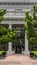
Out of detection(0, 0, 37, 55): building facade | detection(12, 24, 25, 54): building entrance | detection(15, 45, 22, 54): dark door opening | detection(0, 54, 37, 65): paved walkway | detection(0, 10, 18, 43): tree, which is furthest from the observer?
detection(12, 24, 25, 54): building entrance

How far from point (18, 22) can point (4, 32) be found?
28112 mm

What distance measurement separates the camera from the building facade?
6194 cm

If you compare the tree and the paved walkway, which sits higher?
the tree

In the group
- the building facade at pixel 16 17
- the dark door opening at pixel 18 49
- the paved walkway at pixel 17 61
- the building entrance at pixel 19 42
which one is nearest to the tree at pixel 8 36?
the paved walkway at pixel 17 61

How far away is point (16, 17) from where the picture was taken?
6197 centimetres

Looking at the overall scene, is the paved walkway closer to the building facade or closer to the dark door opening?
the building facade

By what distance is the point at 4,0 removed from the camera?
64.1 meters

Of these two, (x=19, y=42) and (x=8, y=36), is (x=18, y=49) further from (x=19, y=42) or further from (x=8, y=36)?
(x=8, y=36)

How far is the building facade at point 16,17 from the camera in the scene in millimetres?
61938

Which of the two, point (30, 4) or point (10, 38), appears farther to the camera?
point (30, 4)

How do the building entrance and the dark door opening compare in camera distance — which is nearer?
the dark door opening

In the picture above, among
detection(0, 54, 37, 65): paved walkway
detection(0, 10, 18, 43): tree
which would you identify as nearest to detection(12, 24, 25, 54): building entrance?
detection(0, 54, 37, 65): paved walkway

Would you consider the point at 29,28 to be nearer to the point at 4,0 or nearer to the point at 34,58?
the point at 34,58

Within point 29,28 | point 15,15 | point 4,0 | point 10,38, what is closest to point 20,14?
point 15,15
